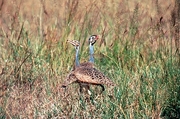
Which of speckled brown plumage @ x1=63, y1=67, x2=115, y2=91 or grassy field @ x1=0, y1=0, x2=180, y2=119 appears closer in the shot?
grassy field @ x1=0, y1=0, x2=180, y2=119

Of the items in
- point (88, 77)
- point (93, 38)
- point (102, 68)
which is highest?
point (93, 38)

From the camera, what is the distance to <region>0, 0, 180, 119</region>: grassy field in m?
5.16

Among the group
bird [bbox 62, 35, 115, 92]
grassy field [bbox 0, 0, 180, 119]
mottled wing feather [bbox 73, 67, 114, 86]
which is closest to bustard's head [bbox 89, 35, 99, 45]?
grassy field [bbox 0, 0, 180, 119]

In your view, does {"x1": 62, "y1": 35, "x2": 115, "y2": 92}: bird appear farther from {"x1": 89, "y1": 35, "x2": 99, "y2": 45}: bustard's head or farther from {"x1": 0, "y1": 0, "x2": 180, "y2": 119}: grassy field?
{"x1": 89, "y1": 35, "x2": 99, "y2": 45}: bustard's head

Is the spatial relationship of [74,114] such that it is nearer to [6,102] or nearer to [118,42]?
[6,102]

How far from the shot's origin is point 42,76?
21.4ft

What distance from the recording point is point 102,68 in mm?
6996

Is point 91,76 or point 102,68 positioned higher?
point 91,76

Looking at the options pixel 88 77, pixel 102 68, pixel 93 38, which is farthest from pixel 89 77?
pixel 102 68

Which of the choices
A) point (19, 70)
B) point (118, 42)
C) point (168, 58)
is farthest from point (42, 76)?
point (168, 58)

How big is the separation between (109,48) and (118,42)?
0.76 feet

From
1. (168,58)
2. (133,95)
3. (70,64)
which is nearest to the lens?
(133,95)

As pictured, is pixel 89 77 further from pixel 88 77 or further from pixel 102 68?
pixel 102 68

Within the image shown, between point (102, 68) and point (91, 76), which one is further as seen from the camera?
point (102, 68)
